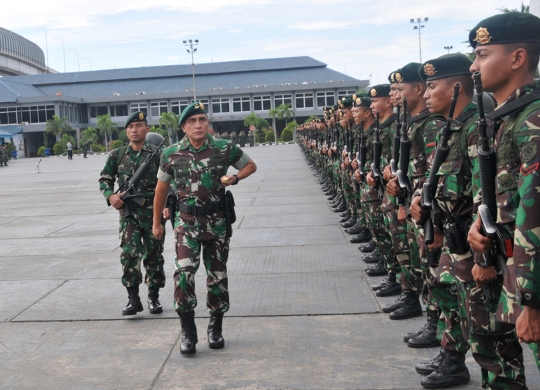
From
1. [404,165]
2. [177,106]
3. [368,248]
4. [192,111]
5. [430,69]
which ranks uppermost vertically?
[177,106]

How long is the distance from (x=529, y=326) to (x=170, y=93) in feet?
294

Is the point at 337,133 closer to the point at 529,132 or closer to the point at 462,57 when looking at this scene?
the point at 462,57

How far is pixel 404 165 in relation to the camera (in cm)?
492

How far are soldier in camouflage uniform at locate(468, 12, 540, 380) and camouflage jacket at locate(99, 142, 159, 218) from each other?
3.77 m

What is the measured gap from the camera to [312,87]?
87.2 metres

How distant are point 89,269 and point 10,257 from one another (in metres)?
1.80

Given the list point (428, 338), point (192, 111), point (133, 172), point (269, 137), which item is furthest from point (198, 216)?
point (269, 137)

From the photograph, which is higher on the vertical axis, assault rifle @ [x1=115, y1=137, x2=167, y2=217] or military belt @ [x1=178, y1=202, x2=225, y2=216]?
assault rifle @ [x1=115, y1=137, x2=167, y2=217]

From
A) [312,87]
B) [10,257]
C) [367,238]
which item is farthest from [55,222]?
[312,87]

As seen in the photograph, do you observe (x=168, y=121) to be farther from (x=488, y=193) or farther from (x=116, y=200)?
(x=488, y=193)

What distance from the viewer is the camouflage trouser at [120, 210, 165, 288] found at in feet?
20.2

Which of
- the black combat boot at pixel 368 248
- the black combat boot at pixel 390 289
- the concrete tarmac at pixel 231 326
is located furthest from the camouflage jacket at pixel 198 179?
the black combat boot at pixel 368 248

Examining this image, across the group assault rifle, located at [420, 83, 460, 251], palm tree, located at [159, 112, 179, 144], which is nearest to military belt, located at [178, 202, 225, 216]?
assault rifle, located at [420, 83, 460, 251]

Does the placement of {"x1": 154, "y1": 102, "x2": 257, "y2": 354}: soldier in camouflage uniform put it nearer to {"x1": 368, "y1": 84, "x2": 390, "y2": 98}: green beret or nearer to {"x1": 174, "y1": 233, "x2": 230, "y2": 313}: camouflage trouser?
{"x1": 174, "y1": 233, "x2": 230, "y2": 313}: camouflage trouser
